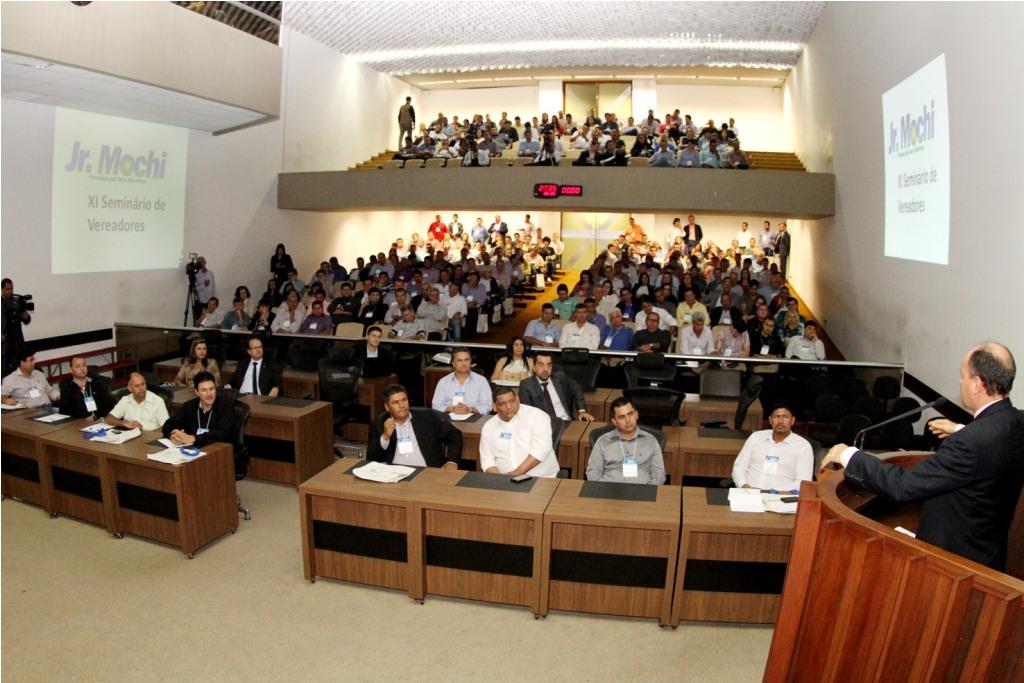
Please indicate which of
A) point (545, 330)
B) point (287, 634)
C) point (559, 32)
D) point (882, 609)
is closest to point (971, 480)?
point (882, 609)

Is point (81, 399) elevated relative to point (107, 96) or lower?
lower

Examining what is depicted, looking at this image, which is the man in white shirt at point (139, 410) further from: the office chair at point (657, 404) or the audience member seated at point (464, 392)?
the office chair at point (657, 404)

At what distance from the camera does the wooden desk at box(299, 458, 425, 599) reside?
4746mm

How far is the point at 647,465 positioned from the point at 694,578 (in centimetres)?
94

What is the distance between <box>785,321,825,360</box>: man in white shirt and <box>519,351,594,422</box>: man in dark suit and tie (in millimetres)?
3693

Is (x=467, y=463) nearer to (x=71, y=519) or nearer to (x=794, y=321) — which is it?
(x=71, y=519)

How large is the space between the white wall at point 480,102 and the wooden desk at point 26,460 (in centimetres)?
1741

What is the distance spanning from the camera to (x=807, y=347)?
923 cm

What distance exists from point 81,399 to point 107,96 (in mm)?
4484

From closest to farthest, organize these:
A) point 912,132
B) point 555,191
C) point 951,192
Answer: point 951,192
point 912,132
point 555,191

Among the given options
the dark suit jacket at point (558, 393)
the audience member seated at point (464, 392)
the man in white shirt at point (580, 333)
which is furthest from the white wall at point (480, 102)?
the dark suit jacket at point (558, 393)

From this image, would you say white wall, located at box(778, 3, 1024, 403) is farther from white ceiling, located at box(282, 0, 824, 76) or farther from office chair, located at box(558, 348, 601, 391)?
office chair, located at box(558, 348, 601, 391)

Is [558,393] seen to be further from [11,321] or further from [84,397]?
[11,321]

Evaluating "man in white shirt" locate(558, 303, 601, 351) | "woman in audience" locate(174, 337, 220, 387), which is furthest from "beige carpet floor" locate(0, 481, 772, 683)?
"man in white shirt" locate(558, 303, 601, 351)
